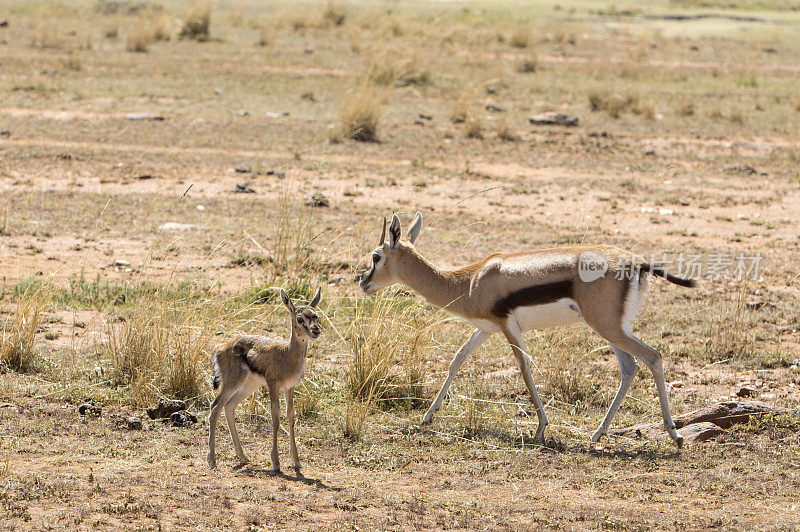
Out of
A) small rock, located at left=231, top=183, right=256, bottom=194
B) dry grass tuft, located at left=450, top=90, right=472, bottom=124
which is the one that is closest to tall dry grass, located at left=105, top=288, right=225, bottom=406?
small rock, located at left=231, top=183, right=256, bottom=194

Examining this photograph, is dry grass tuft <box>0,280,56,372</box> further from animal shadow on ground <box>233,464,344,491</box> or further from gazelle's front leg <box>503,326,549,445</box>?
gazelle's front leg <box>503,326,549,445</box>

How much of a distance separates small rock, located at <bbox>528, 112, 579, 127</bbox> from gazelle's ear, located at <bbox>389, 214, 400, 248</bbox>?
13324mm

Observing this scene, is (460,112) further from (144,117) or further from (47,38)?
(47,38)

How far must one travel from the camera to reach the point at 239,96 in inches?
861

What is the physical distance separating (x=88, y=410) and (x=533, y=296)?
333 centimetres

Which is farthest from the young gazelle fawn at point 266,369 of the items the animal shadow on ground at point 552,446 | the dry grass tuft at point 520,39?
the dry grass tuft at point 520,39

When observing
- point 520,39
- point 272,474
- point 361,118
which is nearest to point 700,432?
point 272,474

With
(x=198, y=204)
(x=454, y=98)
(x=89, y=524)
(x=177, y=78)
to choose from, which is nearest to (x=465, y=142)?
(x=454, y=98)

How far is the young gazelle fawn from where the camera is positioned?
5.93 meters

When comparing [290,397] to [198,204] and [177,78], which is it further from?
[177,78]

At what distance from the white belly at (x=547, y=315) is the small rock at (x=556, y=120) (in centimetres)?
1384

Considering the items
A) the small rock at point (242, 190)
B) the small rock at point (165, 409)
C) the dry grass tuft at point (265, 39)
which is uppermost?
the dry grass tuft at point (265, 39)

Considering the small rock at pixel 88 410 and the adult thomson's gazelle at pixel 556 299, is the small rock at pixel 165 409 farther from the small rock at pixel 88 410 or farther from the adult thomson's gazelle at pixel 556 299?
the adult thomson's gazelle at pixel 556 299

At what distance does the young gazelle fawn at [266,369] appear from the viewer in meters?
5.93
